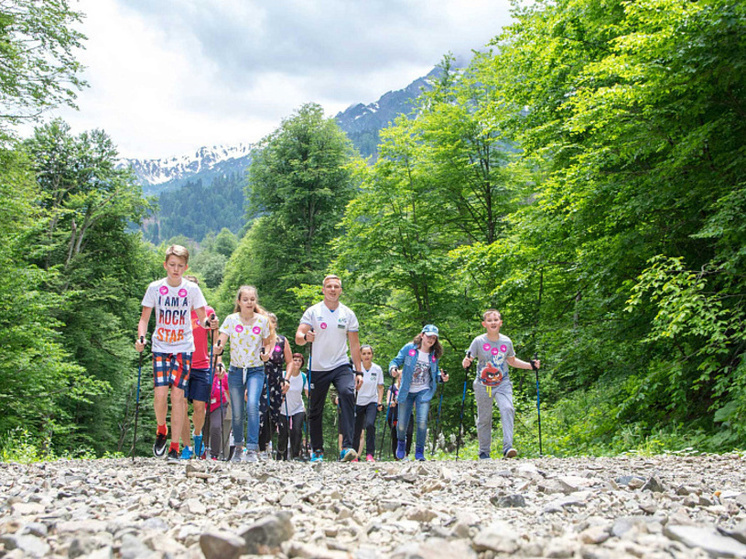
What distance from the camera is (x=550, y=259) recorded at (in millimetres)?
12891

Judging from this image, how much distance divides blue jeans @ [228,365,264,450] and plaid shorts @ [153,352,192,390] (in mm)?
1002

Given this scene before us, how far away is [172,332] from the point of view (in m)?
6.19

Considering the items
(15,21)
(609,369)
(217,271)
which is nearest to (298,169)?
(15,21)

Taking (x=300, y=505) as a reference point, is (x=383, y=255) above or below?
above

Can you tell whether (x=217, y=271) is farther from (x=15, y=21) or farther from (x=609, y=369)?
(x=609, y=369)

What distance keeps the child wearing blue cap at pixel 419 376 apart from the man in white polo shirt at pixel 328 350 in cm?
155

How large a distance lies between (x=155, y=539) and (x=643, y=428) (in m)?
8.70

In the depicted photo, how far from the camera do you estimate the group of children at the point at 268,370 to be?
6254 mm

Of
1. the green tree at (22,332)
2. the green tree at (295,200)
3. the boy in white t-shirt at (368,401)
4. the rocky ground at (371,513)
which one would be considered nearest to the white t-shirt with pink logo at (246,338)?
the rocky ground at (371,513)

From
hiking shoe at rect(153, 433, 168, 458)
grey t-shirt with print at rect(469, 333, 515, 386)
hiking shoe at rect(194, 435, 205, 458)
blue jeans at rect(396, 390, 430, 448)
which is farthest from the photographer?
blue jeans at rect(396, 390, 430, 448)

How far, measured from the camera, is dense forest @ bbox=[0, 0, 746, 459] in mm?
8469

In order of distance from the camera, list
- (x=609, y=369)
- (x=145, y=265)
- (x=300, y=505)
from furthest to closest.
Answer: (x=145, y=265) < (x=609, y=369) < (x=300, y=505)

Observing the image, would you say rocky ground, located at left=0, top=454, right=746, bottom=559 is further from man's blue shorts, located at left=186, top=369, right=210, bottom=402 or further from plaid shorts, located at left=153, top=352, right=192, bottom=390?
man's blue shorts, located at left=186, top=369, right=210, bottom=402

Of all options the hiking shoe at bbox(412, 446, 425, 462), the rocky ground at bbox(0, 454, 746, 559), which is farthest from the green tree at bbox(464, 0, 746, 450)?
the rocky ground at bbox(0, 454, 746, 559)
